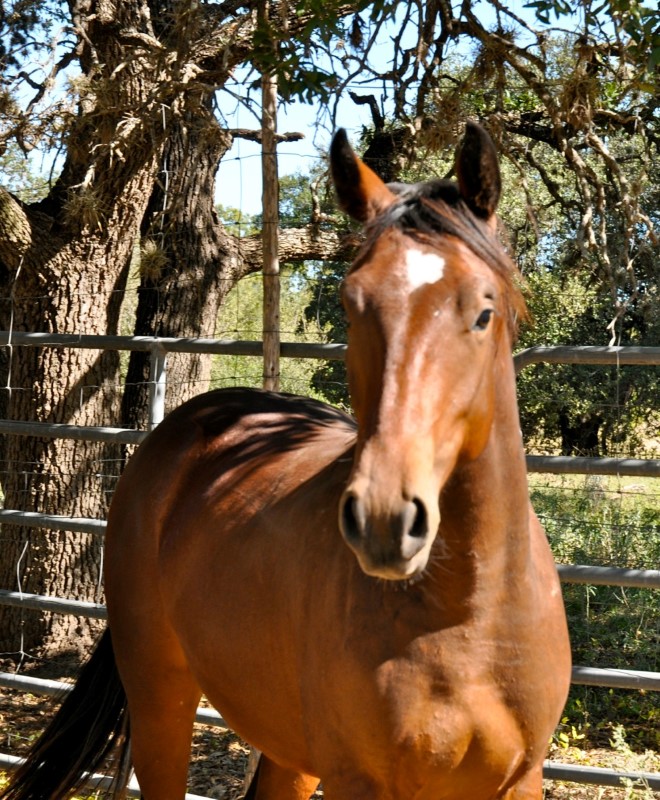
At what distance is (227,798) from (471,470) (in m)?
3.16

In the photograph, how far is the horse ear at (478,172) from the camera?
1.91m

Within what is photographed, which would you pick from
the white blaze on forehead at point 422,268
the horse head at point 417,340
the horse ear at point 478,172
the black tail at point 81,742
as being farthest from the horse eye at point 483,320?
the black tail at point 81,742

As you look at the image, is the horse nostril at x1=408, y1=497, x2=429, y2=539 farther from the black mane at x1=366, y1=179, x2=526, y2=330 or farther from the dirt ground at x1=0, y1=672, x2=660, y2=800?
the dirt ground at x1=0, y1=672, x2=660, y2=800

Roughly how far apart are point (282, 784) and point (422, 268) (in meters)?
1.96

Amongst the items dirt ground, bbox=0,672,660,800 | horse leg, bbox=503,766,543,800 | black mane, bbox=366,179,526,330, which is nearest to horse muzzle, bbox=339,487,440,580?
black mane, bbox=366,179,526,330

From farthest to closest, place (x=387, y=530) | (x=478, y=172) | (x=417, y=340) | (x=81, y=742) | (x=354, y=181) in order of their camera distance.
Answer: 1. (x=81, y=742)
2. (x=354, y=181)
3. (x=478, y=172)
4. (x=417, y=340)
5. (x=387, y=530)

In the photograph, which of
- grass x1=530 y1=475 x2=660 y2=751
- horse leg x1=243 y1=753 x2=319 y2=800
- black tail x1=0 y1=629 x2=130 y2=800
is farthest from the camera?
grass x1=530 y1=475 x2=660 y2=751

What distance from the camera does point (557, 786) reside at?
418cm

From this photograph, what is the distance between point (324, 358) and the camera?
12.5ft

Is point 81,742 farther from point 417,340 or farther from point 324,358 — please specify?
point 417,340

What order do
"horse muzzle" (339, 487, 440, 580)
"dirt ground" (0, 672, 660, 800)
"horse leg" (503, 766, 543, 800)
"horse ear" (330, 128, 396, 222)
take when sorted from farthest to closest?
"dirt ground" (0, 672, 660, 800), "horse leg" (503, 766, 543, 800), "horse ear" (330, 128, 396, 222), "horse muzzle" (339, 487, 440, 580)

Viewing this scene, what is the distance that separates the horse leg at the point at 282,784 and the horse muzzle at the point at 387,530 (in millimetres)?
1686

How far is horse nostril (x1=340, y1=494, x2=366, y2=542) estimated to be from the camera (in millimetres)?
1548

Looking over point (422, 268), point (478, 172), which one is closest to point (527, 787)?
point (422, 268)
